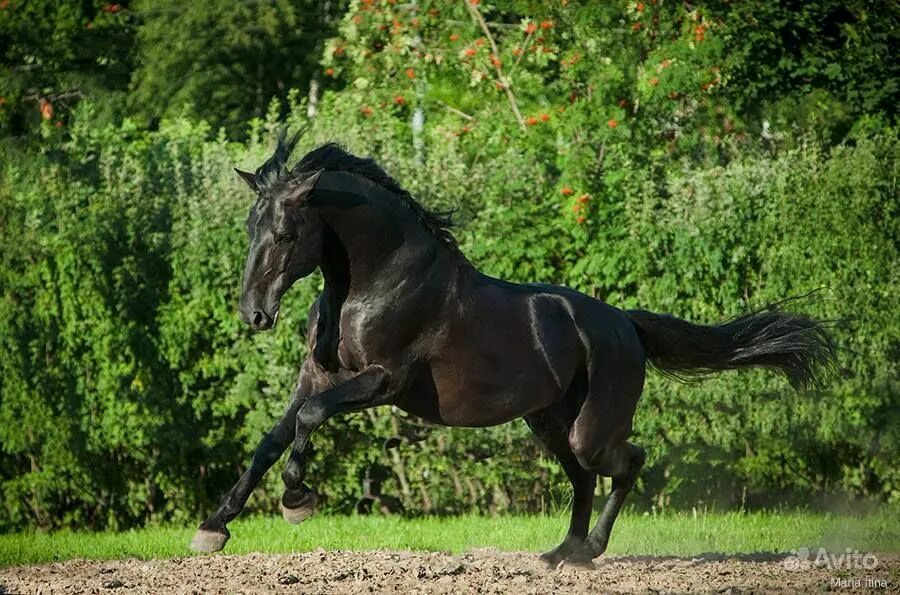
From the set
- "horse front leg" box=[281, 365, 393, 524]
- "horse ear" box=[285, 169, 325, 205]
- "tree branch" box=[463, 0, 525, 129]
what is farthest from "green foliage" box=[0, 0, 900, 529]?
"horse ear" box=[285, 169, 325, 205]

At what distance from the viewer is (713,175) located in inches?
436

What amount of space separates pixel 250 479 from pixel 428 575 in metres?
1.20

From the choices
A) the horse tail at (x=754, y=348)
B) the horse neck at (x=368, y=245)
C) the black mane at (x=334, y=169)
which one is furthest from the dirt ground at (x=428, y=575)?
the black mane at (x=334, y=169)

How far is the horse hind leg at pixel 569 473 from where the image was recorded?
7.68 m

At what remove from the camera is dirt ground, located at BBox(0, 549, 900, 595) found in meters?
6.72

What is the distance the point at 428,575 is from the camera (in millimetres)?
7117

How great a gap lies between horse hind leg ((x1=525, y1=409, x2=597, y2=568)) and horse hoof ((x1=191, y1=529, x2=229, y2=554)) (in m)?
2.09

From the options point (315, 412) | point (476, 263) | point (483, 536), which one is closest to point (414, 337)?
point (315, 412)

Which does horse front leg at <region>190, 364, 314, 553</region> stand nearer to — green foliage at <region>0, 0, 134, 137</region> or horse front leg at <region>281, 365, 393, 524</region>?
horse front leg at <region>281, 365, 393, 524</region>

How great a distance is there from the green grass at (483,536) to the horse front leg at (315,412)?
220 cm

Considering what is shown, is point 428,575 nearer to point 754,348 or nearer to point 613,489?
point 613,489

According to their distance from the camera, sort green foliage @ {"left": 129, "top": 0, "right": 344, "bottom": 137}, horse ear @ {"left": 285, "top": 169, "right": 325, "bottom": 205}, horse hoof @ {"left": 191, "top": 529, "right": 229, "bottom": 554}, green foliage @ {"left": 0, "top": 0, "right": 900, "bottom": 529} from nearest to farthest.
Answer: horse hoof @ {"left": 191, "top": 529, "right": 229, "bottom": 554}
horse ear @ {"left": 285, "top": 169, "right": 325, "bottom": 205}
green foliage @ {"left": 0, "top": 0, "right": 900, "bottom": 529}
green foliage @ {"left": 129, "top": 0, "right": 344, "bottom": 137}

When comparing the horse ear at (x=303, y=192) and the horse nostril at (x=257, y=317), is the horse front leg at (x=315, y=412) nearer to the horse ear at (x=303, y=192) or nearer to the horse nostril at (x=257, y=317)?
the horse nostril at (x=257, y=317)

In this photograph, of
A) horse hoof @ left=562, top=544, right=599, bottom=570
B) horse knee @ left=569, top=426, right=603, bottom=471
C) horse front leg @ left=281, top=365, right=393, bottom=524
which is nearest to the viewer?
Answer: horse front leg @ left=281, top=365, right=393, bottom=524
